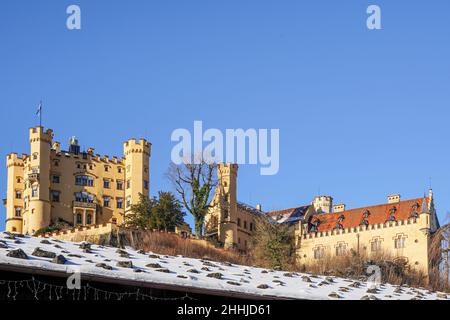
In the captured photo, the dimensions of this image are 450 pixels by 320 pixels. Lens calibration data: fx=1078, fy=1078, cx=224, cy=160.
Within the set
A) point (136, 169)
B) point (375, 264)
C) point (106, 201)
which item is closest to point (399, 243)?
point (375, 264)

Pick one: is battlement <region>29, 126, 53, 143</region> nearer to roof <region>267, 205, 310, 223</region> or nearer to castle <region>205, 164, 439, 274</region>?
castle <region>205, 164, 439, 274</region>

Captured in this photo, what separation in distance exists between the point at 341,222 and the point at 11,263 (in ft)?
295

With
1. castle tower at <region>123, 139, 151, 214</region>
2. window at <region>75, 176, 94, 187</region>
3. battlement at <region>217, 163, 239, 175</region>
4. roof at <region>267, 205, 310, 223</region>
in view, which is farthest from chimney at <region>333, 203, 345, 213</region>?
window at <region>75, 176, 94, 187</region>

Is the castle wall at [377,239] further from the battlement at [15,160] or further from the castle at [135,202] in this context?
the battlement at [15,160]

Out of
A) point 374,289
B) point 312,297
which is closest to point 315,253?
point 374,289

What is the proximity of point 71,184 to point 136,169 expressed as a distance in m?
7.38

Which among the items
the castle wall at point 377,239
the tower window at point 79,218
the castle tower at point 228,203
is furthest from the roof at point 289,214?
the tower window at point 79,218

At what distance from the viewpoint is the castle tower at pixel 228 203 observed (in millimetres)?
112812

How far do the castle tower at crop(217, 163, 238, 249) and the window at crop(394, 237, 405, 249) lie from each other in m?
16.6

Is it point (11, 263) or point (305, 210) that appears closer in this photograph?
point (11, 263)

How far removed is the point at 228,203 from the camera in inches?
4555

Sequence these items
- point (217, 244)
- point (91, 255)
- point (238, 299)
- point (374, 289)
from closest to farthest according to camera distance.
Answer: point (238, 299) < point (91, 255) < point (374, 289) < point (217, 244)
